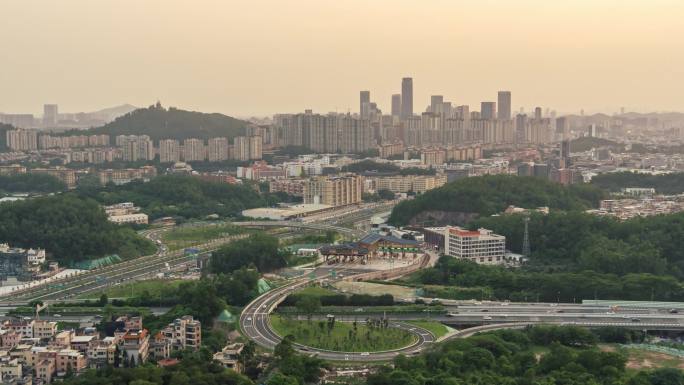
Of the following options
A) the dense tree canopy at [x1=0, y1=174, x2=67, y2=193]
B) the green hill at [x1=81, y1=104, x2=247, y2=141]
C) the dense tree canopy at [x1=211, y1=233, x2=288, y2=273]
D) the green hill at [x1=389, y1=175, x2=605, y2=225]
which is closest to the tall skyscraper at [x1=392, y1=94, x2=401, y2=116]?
the green hill at [x1=81, y1=104, x2=247, y2=141]

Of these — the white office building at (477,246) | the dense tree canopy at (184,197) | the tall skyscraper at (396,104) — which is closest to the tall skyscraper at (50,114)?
the tall skyscraper at (396,104)

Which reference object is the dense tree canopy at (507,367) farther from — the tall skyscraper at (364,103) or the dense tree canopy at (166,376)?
the tall skyscraper at (364,103)

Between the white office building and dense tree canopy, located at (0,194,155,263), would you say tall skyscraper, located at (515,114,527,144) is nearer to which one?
the white office building

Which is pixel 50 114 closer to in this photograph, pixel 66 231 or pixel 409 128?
pixel 409 128

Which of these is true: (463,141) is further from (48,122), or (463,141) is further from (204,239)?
(48,122)

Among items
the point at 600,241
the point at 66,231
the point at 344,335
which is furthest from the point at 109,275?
the point at 600,241
